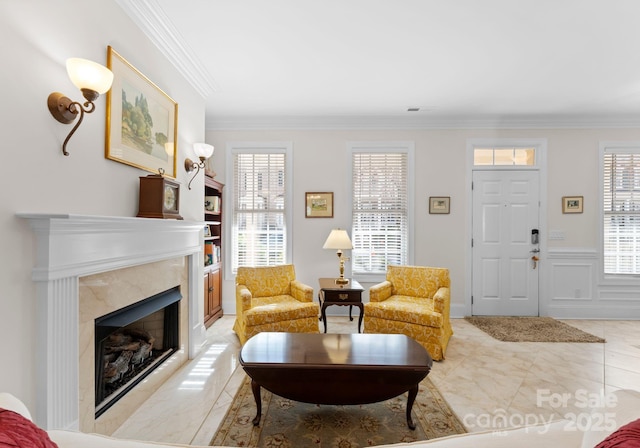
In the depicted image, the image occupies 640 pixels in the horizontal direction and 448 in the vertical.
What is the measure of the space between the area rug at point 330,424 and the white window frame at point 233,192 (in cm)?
243

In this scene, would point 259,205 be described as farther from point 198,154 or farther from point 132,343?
point 132,343

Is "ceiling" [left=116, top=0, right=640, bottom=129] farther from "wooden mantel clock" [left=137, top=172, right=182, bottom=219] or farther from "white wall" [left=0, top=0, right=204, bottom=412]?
"wooden mantel clock" [left=137, top=172, right=182, bottom=219]

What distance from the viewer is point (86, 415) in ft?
5.79

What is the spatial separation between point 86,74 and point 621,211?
6.12 metres

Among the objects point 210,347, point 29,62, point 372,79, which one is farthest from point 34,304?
point 372,79

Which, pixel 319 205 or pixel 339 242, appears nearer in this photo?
pixel 339 242

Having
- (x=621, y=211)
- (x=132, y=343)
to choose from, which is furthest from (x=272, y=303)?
(x=621, y=211)

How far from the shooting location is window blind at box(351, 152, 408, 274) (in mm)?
4613

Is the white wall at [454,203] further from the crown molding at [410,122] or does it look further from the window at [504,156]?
the window at [504,156]

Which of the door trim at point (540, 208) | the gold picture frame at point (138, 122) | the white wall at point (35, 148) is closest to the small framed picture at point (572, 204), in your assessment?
the door trim at point (540, 208)

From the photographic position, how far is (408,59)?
2.97 m

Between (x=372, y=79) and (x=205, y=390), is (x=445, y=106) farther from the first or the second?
(x=205, y=390)

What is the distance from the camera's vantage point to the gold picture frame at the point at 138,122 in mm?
2045

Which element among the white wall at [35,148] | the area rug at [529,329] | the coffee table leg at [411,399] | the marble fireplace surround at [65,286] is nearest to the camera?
the white wall at [35,148]
